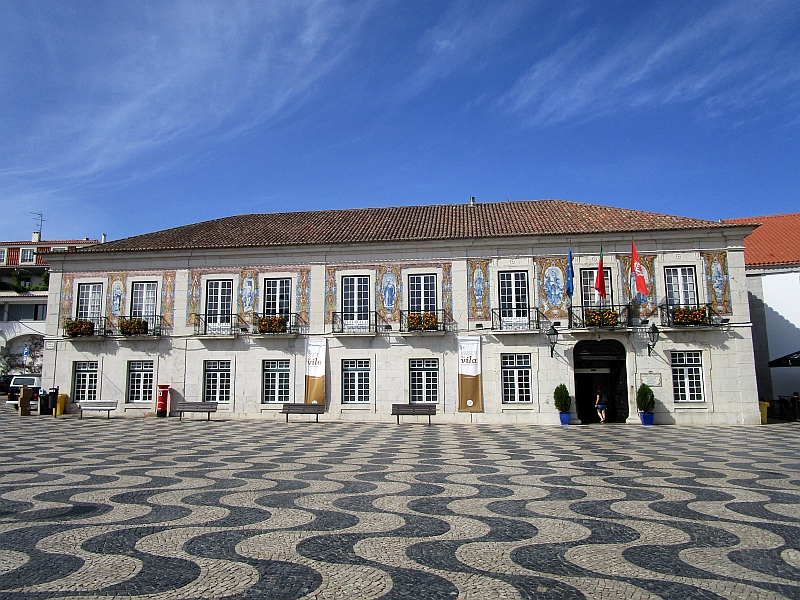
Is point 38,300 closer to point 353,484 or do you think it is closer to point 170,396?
point 170,396

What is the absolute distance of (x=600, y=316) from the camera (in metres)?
21.4

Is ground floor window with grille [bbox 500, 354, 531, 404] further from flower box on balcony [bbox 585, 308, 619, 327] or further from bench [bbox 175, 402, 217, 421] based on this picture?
bench [bbox 175, 402, 217, 421]

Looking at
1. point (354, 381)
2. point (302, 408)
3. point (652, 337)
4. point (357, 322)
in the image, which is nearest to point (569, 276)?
point (652, 337)

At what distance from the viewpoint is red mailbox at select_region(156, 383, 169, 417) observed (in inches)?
936

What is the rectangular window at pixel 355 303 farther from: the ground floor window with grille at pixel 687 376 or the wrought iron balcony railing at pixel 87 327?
the ground floor window with grille at pixel 687 376

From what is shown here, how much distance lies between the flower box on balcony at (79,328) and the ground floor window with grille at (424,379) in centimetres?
1298

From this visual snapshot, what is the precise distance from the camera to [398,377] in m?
22.7

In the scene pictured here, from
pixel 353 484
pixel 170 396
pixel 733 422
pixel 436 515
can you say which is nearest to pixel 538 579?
pixel 436 515

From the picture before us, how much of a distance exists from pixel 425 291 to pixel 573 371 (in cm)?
609

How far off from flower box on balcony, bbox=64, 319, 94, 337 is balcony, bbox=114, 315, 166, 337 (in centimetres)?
114

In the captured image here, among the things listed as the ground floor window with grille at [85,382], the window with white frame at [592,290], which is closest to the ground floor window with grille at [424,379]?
the window with white frame at [592,290]

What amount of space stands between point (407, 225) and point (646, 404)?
11381 mm

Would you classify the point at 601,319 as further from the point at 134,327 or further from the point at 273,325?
the point at 134,327

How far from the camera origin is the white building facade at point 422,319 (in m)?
21.6
